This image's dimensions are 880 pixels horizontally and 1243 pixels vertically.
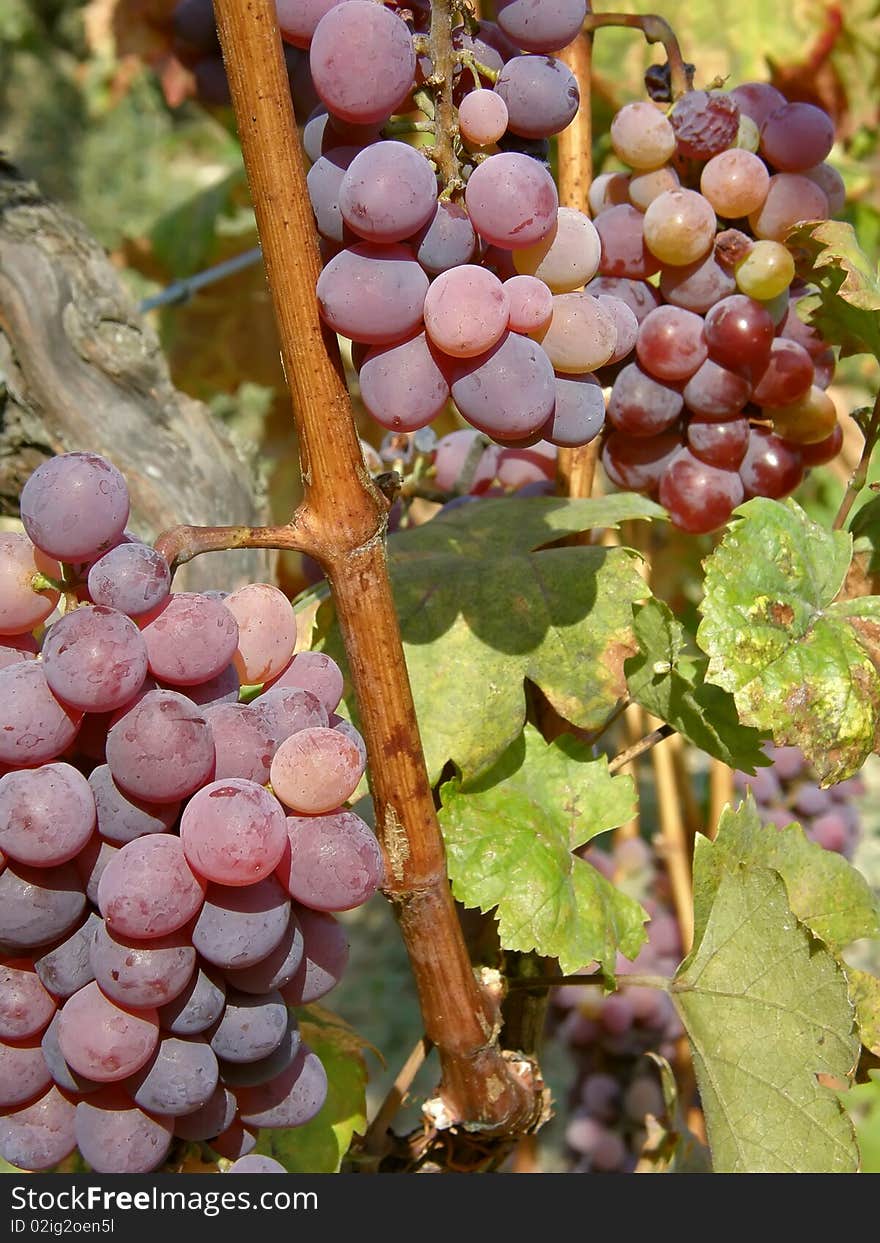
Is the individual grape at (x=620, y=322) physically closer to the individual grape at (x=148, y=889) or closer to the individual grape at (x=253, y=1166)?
the individual grape at (x=148, y=889)

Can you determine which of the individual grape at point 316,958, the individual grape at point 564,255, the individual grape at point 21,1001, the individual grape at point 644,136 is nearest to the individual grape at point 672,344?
the individual grape at point 644,136

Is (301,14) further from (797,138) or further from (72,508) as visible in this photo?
(797,138)

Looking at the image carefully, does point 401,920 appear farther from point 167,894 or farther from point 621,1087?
point 621,1087

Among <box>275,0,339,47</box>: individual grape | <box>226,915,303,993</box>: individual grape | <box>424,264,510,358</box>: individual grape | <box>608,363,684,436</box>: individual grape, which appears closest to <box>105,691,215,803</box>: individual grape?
<box>226,915,303,993</box>: individual grape

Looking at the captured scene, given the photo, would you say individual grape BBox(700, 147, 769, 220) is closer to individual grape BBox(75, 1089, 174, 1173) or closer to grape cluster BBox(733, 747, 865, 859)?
individual grape BBox(75, 1089, 174, 1173)

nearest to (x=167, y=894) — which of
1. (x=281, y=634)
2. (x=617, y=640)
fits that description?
(x=281, y=634)
